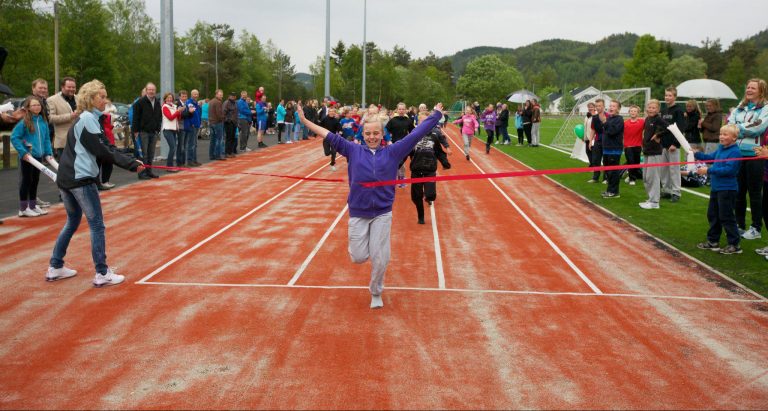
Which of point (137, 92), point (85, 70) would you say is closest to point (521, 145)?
point (85, 70)

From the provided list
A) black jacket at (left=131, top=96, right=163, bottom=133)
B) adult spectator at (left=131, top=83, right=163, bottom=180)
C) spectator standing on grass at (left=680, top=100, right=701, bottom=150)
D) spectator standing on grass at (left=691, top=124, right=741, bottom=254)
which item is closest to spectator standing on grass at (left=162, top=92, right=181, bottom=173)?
adult spectator at (left=131, top=83, right=163, bottom=180)

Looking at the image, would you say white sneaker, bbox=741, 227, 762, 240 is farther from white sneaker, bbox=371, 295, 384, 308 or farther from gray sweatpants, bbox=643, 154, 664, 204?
white sneaker, bbox=371, 295, 384, 308

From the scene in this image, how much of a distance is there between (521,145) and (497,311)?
26750 millimetres

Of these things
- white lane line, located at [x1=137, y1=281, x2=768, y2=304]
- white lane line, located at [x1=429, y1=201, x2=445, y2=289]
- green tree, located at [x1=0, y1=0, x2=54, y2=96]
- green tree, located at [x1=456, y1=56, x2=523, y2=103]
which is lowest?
white lane line, located at [x1=137, y1=281, x2=768, y2=304]

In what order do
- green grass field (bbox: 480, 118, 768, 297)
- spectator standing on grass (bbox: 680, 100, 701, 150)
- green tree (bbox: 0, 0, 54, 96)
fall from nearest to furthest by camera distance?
green grass field (bbox: 480, 118, 768, 297)
spectator standing on grass (bbox: 680, 100, 701, 150)
green tree (bbox: 0, 0, 54, 96)

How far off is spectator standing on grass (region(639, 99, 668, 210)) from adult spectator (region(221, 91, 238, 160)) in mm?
13528

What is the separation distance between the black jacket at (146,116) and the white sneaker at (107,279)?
9002 millimetres

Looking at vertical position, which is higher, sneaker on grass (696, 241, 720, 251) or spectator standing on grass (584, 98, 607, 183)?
spectator standing on grass (584, 98, 607, 183)

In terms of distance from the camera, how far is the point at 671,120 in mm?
13352

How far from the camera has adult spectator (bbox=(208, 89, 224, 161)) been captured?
2117 cm

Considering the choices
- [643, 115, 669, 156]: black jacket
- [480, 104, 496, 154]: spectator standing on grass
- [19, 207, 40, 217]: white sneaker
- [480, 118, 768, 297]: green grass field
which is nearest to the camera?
[480, 118, 768, 297]: green grass field

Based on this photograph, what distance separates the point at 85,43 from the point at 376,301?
5323 centimetres

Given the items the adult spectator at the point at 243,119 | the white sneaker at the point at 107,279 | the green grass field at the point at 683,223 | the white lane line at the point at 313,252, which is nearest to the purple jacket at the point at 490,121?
the green grass field at the point at 683,223

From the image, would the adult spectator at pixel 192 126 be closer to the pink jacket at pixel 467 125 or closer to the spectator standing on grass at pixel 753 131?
the pink jacket at pixel 467 125
